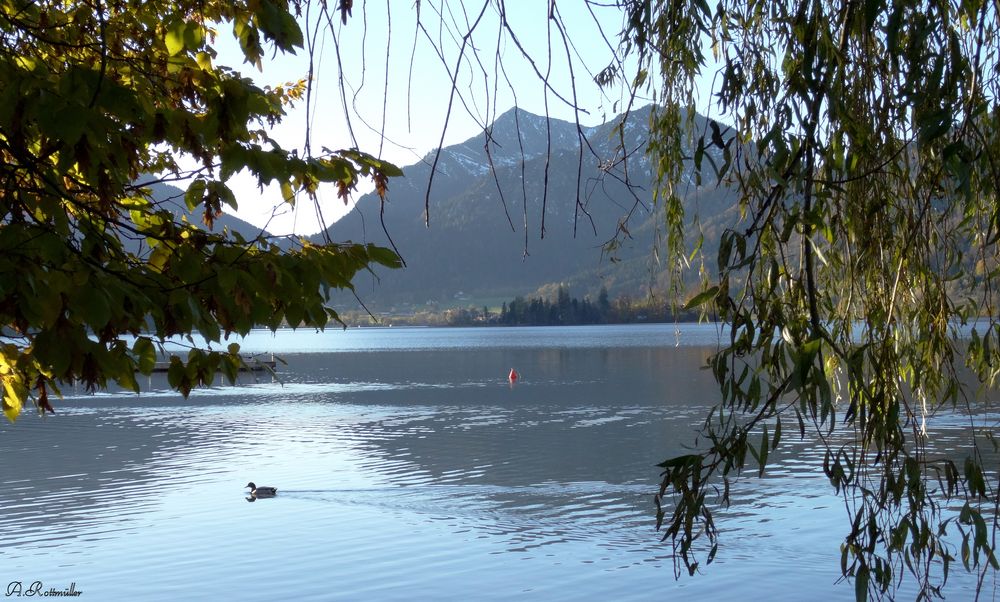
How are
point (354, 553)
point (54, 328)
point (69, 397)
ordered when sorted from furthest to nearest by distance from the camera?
point (69, 397), point (354, 553), point (54, 328)

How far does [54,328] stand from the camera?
296cm

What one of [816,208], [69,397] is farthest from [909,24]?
[69,397]

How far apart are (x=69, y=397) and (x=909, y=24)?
1899 inches

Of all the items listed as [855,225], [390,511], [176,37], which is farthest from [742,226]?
[390,511]

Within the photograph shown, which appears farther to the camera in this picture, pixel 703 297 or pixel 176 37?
pixel 176 37

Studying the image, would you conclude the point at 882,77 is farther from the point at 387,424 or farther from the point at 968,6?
the point at 387,424

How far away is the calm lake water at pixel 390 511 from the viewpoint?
41.9ft
